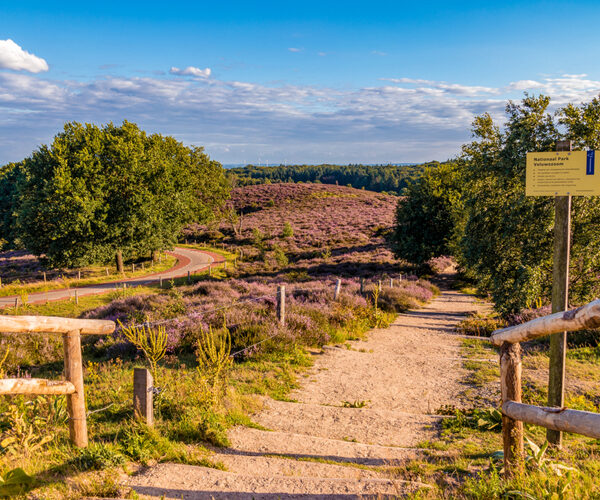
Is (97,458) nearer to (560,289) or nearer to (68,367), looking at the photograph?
(68,367)

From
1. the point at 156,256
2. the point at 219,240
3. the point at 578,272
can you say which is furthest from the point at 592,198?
the point at 219,240

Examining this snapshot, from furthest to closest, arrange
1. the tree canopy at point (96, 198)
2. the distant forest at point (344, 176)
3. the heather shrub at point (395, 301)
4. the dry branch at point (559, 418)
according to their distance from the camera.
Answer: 1. the distant forest at point (344, 176)
2. the tree canopy at point (96, 198)
3. the heather shrub at point (395, 301)
4. the dry branch at point (559, 418)

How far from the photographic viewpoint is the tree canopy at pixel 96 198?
99.8ft

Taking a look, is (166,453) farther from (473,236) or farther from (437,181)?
(437,181)

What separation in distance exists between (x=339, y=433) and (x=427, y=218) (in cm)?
2913

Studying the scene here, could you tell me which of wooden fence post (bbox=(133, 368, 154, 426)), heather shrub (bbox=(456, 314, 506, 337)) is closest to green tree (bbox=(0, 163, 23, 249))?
heather shrub (bbox=(456, 314, 506, 337))

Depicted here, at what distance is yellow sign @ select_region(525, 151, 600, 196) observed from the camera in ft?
16.4

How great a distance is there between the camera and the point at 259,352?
1040 centimetres

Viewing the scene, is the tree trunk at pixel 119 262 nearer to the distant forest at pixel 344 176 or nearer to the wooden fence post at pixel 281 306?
the wooden fence post at pixel 281 306

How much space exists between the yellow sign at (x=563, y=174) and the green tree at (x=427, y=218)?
2754cm

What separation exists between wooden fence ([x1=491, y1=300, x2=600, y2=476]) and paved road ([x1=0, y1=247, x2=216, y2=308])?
2664cm

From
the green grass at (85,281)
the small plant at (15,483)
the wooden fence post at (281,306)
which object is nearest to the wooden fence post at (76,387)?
the small plant at (15,483)

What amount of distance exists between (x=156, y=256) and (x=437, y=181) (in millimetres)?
33079

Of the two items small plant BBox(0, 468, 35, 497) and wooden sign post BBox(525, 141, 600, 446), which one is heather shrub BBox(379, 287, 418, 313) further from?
small plant BBox(0, 468, 35, 497)
